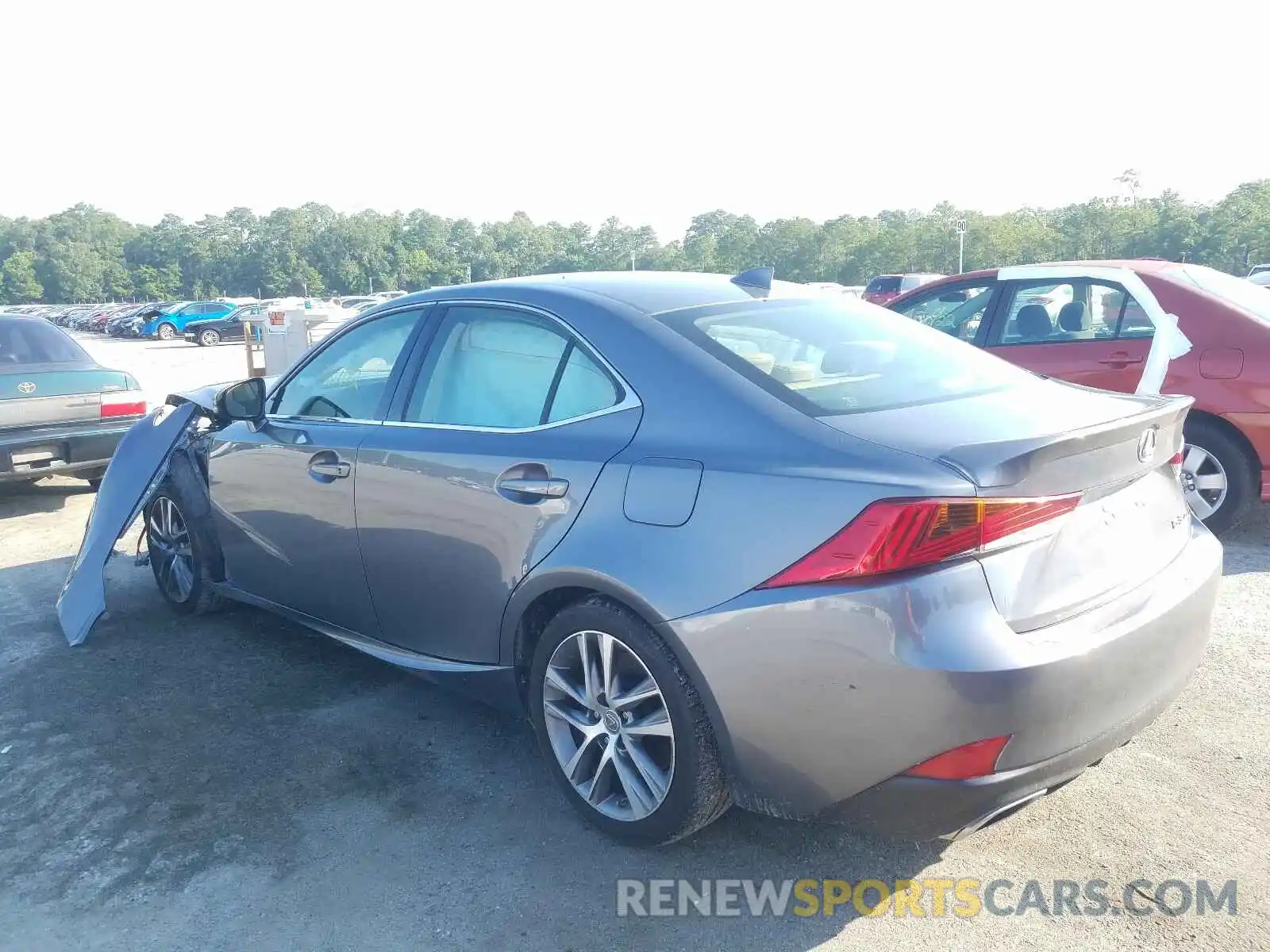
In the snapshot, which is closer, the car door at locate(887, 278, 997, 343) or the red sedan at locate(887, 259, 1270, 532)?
the red sedan at locate(887, 259, 1270, 532)

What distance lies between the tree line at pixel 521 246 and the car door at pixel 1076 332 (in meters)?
2.13

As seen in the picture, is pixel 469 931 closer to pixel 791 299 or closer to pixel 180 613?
pixel 791 299

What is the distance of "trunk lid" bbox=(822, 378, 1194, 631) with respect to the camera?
2.34 meters

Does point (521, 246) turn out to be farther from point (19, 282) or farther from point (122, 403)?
point (19, 282)

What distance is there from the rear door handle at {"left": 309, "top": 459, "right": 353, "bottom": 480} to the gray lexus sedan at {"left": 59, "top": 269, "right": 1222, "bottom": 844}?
0.04 ft

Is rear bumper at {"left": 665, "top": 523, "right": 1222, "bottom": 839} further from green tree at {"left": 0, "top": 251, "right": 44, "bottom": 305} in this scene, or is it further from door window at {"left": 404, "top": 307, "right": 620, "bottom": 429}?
green tree at {"left": 0, "top": 251, "right": 44, "bottom": 305}

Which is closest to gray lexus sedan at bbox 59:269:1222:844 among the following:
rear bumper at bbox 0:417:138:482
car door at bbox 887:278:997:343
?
car door at bbox 887:278:997:343

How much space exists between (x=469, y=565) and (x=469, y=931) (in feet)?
3.63

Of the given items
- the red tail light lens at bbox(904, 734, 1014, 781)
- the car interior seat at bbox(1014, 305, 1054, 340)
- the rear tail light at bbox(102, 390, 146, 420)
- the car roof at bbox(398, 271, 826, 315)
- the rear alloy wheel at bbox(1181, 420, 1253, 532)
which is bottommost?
the rear alloy wheel at bbox(1181, 420, 1253, 532)

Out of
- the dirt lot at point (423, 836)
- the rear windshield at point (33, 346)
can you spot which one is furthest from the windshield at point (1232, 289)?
the rear windshield at point (33, 346)

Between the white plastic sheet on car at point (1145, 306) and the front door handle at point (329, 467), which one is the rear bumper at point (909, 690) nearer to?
the front door handle at point (329, 467)

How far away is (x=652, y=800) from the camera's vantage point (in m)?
2.81

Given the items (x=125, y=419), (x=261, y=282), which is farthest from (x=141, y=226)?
(x=125, y=419)

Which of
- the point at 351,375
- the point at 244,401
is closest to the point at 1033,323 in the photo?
the point at 351,375
